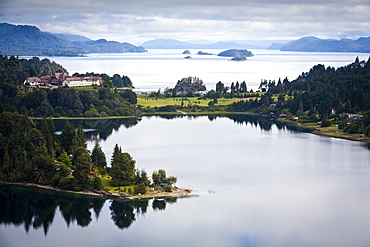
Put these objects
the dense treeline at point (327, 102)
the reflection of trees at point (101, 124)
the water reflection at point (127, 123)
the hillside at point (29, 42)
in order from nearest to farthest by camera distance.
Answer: the reflection of trees at point (101, 124) < the water reflection at point (127, 123) < the dense treeline at point (327, 102) < the hillside at point (29, 42)

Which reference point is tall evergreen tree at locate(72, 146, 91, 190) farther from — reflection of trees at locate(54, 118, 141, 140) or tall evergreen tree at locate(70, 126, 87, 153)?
reflection of trees at locate(54, 118, 141, 140)

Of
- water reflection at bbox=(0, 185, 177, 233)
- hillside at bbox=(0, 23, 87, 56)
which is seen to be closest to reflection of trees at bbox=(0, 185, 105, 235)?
water reflection at bbox=(0, 185, 177, 233)

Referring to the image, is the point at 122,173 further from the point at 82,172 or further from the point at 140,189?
the point at 82,172

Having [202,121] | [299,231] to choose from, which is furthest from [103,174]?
[202,121]

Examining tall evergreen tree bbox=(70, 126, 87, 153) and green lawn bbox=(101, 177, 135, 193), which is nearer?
green lawn bbox=(101, 177, 135, 193)

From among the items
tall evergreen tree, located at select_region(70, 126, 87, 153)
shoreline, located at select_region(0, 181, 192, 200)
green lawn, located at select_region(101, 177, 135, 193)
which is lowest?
shoreline, located at select_region(0, 181, 192, 200)

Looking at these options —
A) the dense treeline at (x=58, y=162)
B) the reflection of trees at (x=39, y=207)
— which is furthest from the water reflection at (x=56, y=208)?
the dense treeline at (x=58, y=162)

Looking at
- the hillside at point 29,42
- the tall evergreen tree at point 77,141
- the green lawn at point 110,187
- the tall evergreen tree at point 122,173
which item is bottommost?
the green lawn at point 110,187

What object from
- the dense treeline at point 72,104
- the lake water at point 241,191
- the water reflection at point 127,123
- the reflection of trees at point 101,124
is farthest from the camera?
the dense treeline at point 72,104

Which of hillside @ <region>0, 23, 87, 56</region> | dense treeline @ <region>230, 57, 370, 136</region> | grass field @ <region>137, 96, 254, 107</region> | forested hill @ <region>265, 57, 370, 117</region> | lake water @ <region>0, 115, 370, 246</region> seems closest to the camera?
lake water @ <region>0, 115, 370, 246</region>

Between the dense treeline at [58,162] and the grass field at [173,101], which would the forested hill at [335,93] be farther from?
the dense treeline at [58,162]
